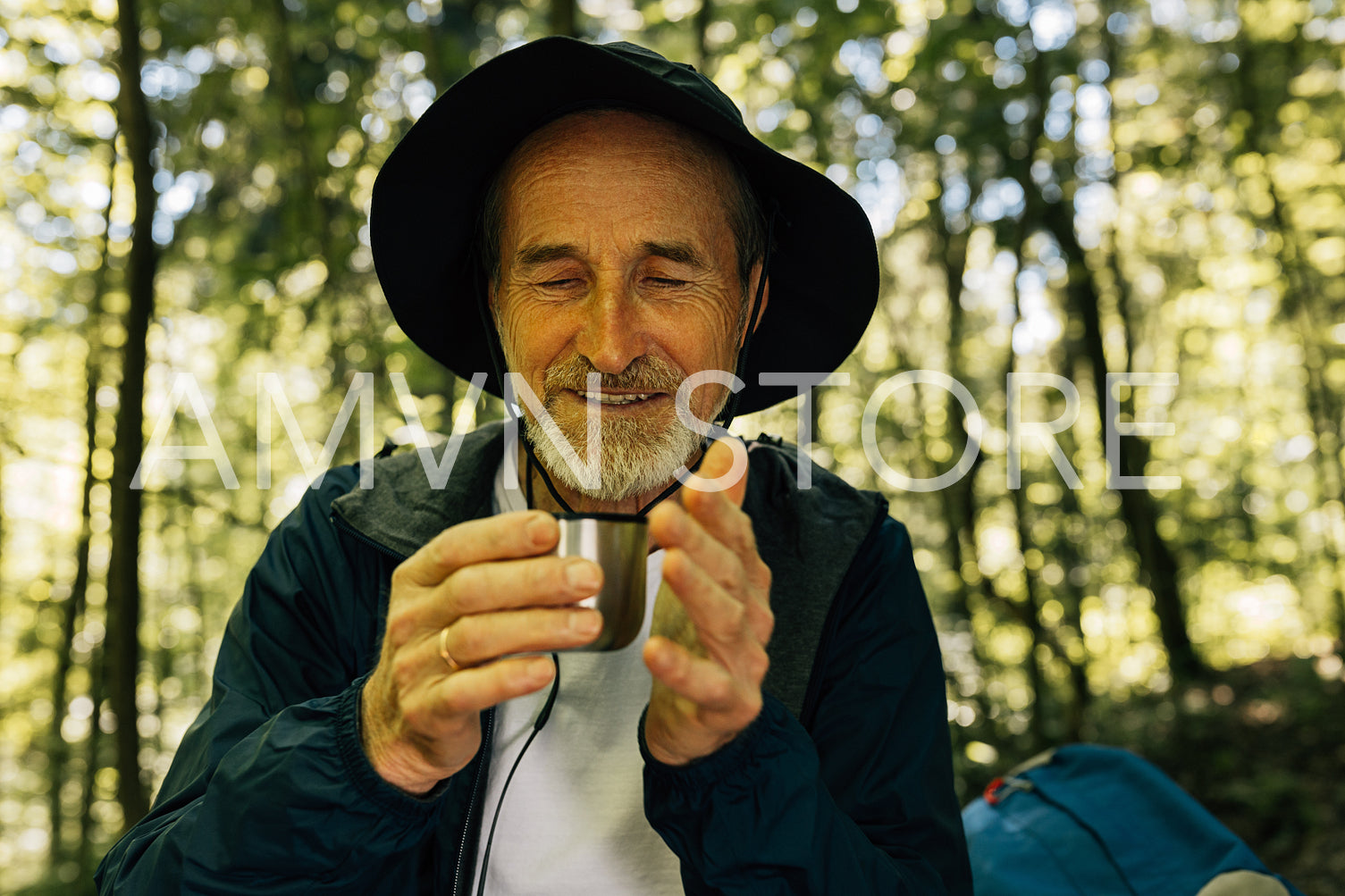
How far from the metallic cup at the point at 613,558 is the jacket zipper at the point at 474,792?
32.9 inches

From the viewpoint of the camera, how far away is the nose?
1.95 meters

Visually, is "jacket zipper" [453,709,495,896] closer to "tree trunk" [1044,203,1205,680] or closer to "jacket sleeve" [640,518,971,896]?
"jacket sleeve" [640,518,971,896]

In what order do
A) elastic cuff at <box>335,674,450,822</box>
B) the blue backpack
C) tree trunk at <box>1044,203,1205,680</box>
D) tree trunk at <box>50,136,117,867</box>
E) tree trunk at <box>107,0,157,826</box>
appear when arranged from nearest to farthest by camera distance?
elastic cuff at <box>335,674,450,822</box>
the blue backpack
tree trunk at <box>107,0,157,826</box>
tree trunk at <box>50,136,117,867</box>
tree trunk at <box>1044,203,1205,680</box>

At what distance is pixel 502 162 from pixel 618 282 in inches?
20.5

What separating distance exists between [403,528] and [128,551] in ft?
8.34

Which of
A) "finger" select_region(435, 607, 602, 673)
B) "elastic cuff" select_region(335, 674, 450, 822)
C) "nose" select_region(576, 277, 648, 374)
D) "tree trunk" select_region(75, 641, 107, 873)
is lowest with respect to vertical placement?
"tree trunk" select_region(75, 641, 107, 873)

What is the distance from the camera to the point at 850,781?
1899mm

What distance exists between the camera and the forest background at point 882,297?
16.1 feet

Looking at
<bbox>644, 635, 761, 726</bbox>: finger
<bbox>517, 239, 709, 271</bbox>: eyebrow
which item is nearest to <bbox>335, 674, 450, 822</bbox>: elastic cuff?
<bbox>644, 635, 761, 726</bbox>: finger

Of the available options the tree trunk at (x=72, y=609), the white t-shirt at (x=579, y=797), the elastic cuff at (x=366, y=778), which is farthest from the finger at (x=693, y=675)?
the tree trunk at (x=72, y=609)

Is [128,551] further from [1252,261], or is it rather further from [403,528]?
[1252,261]

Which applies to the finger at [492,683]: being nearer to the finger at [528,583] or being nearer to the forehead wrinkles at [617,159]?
the finger at [528,583]

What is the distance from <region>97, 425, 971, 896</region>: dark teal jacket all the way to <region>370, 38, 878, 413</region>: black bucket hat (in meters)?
0.33

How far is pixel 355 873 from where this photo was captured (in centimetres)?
144
